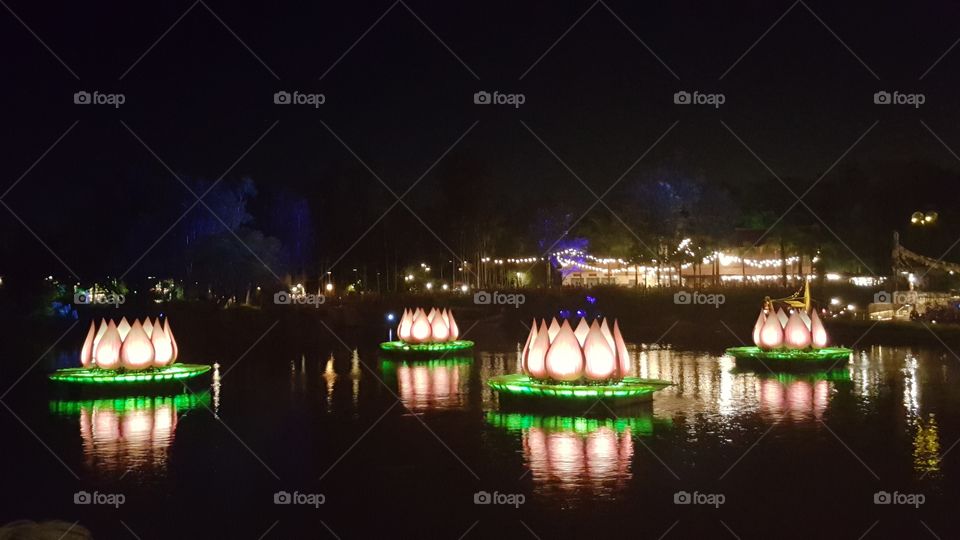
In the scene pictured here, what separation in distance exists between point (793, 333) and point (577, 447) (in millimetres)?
11051

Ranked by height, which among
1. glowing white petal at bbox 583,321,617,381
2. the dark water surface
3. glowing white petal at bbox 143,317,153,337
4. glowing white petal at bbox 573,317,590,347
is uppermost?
glowing white petal at bbox 143,317,153,337

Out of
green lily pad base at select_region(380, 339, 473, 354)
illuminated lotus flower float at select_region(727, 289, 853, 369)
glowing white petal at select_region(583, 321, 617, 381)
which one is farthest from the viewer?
green lily pad base at select_region(380, 339, 473, 354)

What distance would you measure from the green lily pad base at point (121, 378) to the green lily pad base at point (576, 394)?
642 cm

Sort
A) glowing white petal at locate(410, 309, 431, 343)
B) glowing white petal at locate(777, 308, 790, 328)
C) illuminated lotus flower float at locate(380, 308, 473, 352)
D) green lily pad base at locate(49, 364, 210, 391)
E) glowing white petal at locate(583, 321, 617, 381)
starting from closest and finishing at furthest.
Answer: glowing white petal at locate(583, 321, 617, 381), green lily pad base at locate(49, 364, 210, 391), glowing white petal at locate(777, 308, 790, 328), illuminated lotus flower float at locate(380, 308, 473, 352), glowing white petal at locate(410, 309, 431, 343)

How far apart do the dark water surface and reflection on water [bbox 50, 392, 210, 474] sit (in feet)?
0.18

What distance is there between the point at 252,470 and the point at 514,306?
110 ft

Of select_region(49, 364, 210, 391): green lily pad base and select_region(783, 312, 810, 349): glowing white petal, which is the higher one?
select_region(783, 312, 810, 349): glowing white petal

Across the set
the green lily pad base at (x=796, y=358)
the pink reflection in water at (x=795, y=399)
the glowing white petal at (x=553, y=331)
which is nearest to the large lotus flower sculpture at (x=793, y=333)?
the green lily pad base at (x=796, y=358)

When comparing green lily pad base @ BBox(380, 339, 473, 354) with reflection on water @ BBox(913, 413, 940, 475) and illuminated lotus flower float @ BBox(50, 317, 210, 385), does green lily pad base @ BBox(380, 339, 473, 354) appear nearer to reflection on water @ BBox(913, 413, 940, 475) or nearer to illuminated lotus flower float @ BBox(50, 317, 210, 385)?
illuminated lotus flower float @ BBox(50, 317, 210, 385)

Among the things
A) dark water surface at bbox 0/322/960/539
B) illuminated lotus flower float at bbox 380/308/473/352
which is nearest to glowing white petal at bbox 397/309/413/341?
illuminated lotus flower float at bbox 380/308/473/352

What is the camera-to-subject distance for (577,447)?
1191cm

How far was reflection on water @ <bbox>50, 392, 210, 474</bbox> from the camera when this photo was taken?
11.3m

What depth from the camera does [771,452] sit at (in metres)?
11.7

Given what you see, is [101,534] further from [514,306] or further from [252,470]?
[514,306]
